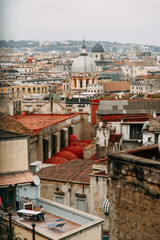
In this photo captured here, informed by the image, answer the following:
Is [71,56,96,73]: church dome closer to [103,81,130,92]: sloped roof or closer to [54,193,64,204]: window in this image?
[103,81,130,92]: sloped roof

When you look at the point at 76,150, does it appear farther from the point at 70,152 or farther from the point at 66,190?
the point at 66,190

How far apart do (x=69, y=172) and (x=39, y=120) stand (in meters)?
9.26

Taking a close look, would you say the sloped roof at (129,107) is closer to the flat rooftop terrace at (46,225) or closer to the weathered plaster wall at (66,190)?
the weathered plaster wall at (66,190)

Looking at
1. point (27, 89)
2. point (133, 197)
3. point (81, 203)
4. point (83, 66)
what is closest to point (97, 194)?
point (81, 203)

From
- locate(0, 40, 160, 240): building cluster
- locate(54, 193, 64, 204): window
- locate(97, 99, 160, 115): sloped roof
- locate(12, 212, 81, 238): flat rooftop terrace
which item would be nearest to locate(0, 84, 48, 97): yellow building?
locate(0, 40, 160, 240): building cluster

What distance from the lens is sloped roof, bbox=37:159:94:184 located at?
461 inches

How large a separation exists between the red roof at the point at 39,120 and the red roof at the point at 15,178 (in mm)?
9109

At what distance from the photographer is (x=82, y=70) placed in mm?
48344

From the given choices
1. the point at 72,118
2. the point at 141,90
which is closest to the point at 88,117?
the point at 72,118

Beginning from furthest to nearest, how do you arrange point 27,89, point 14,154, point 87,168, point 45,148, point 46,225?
point 27,89, point 45,148, point 87,168, point 14,154, point 46,225

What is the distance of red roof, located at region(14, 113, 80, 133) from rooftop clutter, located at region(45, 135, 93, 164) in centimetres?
123

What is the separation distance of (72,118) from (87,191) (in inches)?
462

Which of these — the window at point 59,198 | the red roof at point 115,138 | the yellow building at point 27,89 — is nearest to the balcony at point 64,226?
the window at point 59,198

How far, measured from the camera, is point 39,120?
21.4m
